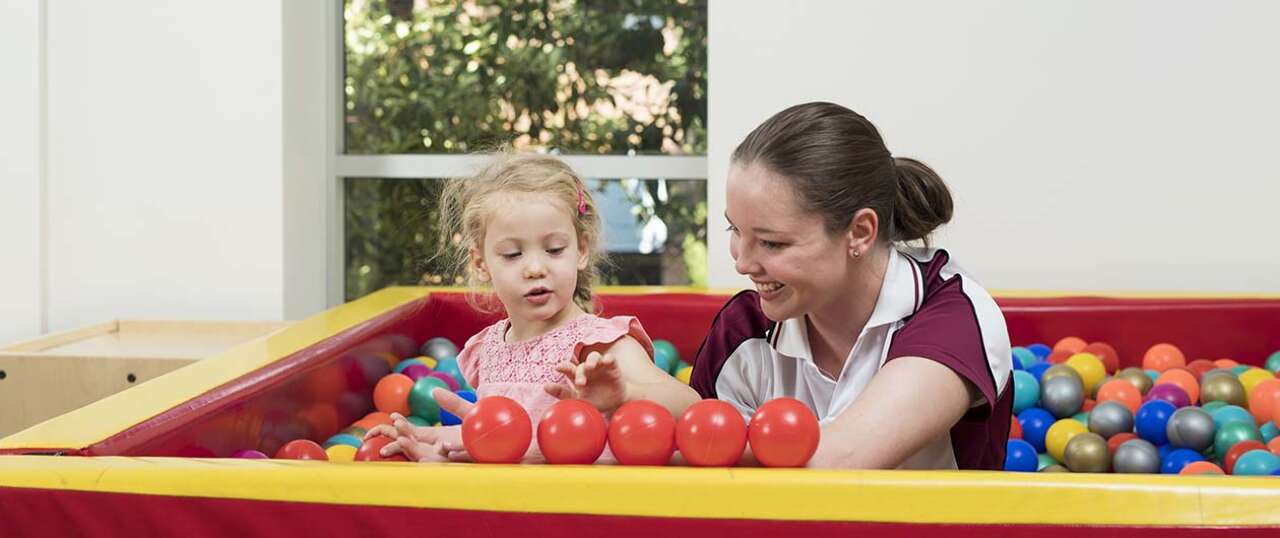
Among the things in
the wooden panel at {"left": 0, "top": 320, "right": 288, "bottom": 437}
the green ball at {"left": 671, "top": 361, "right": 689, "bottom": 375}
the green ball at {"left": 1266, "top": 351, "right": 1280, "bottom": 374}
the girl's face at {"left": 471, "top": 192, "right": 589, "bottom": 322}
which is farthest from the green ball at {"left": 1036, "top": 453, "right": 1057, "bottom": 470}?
the wooden panel at {"left": 0, "top": 320, "right": 288, "bottom": 437}

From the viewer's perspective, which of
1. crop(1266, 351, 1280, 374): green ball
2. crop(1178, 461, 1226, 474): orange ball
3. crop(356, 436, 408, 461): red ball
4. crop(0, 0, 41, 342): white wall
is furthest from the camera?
crop(0, 0, 41, 342): white wall

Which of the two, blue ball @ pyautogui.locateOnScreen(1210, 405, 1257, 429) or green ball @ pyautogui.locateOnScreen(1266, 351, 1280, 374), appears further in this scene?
green ball @ pyautogui.locateOnScreen(1266, 351, 1280, 374)

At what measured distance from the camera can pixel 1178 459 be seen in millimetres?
2283

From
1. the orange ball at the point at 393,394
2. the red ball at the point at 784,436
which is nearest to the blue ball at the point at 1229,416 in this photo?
the red ball at the point at 784,436

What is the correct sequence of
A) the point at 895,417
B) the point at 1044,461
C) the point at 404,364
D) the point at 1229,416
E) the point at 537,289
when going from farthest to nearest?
1. the point at 404,364
2. the point at 1044,461
3. the point at 1229,416
4. the point at 537,289
5. the point at 895,417

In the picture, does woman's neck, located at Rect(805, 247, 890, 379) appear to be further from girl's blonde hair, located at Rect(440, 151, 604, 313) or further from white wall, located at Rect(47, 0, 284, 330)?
white wall, located at Rect(47, 0, 284, 330)

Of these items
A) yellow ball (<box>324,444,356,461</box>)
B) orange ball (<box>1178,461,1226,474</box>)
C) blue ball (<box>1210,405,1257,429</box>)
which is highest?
blue ball (<box>1210,405,1257,429</box>)

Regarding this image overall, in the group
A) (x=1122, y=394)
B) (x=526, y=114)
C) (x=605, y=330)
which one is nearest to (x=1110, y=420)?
(x=1122, y=394)

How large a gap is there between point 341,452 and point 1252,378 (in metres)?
1.76

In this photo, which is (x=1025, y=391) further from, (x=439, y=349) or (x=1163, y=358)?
(x=439, y=349)

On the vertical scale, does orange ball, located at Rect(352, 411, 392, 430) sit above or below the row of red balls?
below

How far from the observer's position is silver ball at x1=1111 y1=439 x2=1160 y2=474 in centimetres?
226

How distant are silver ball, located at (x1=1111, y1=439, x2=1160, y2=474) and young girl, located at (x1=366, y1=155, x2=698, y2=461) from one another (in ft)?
2.95

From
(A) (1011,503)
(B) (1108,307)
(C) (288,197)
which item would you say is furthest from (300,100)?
(A) (1011,503)
